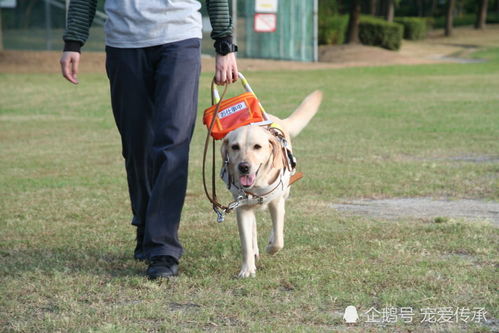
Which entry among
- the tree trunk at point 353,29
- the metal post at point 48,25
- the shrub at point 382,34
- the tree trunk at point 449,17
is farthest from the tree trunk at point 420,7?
the metal post at point 48,25

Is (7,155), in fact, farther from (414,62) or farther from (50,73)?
(414,62)

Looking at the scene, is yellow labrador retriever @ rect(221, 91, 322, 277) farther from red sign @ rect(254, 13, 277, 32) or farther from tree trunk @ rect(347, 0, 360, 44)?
tree trunk @ rect(347, 0, 360, 44)

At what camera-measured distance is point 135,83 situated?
4.80 meters

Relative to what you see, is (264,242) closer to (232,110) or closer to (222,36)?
(232,110)

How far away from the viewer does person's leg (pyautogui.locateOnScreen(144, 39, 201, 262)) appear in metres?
4.68

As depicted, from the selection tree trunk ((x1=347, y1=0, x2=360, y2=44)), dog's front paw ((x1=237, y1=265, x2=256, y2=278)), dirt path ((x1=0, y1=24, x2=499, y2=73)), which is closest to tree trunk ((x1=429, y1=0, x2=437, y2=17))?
dirt path ((x1=0, y1=24, x2=499, y2=73))

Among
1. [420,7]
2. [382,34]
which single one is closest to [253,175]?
[382,34]

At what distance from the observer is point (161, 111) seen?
469 cm

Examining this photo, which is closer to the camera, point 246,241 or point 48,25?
point 246,241

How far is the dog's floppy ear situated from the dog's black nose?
266 mm

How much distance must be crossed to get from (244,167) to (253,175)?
0.27ft

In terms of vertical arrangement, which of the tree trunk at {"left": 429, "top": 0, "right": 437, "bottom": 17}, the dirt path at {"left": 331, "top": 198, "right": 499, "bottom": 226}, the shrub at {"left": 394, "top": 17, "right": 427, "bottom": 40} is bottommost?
the tree trunk at {"left": 429, "top": 0, "right": 437, "bottom": 17}

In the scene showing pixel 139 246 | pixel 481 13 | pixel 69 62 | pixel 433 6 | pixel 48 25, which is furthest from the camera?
pixel 433 6

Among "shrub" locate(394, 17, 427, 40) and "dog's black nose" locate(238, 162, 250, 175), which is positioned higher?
"dog's black nose" locate(238, 162, 250, 175)
